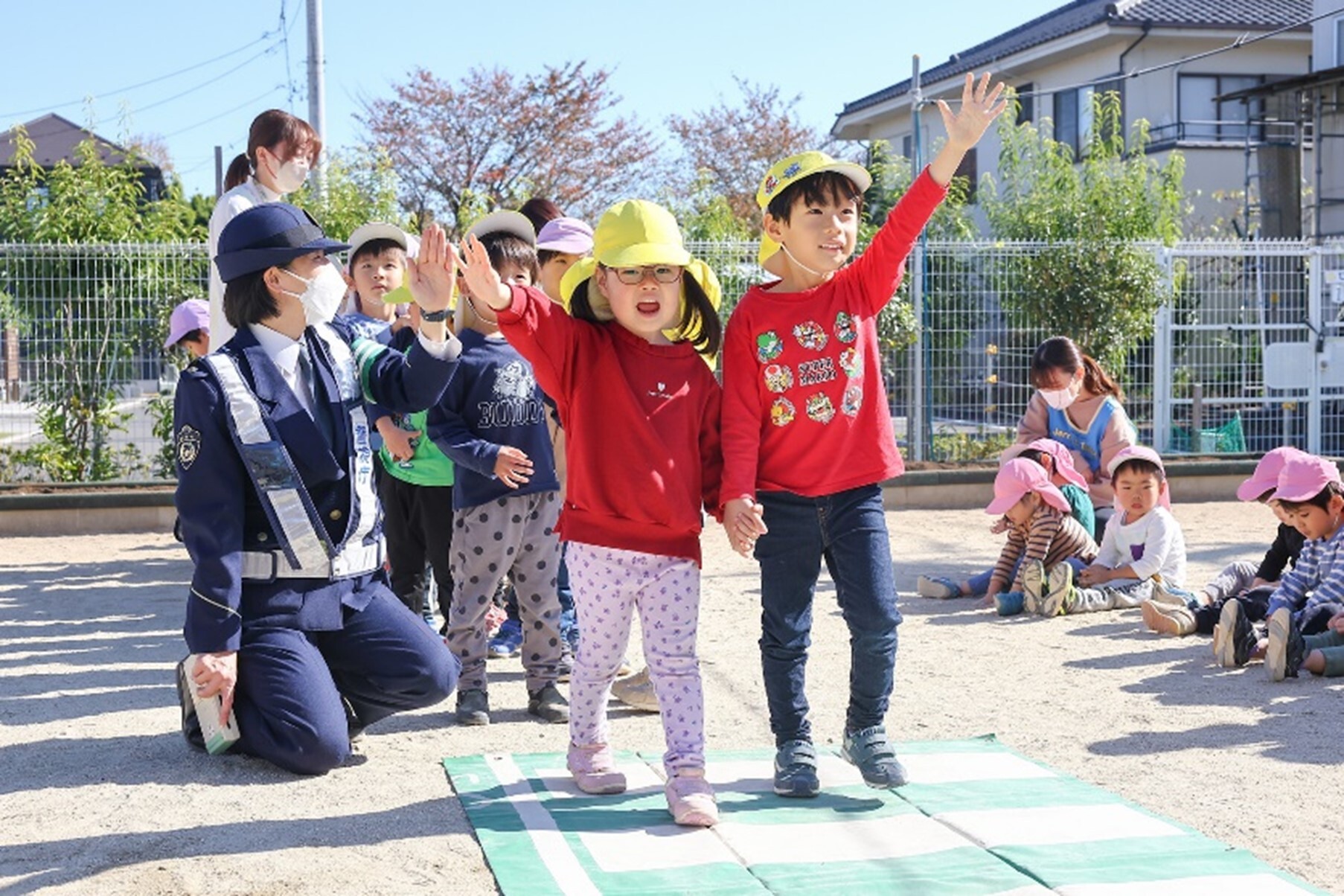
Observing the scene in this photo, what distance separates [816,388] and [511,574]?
5.44ft

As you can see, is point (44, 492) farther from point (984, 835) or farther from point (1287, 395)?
point (1287, 395)

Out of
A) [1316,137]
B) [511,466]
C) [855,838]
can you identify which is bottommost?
[855,838]

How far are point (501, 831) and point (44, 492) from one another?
8654 mm

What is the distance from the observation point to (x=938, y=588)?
776 centimetres

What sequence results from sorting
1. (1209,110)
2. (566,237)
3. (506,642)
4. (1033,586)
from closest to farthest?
(566,237)
(506,642)
(1033,586)
(1209,110)

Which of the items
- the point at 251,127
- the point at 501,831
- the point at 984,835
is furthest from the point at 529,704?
the point at 251,127

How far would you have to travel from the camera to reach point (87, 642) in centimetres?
672

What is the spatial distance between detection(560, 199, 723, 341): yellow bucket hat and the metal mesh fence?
27.2 feet

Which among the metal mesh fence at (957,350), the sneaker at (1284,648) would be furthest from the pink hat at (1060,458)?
the metal mesh fence at (957,350)

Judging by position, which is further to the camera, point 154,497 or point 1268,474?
point 154,497

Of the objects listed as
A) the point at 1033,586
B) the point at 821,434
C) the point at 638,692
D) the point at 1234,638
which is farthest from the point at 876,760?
the point at 1033,586

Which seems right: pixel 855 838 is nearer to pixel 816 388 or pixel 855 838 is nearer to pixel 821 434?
pixel 821 434

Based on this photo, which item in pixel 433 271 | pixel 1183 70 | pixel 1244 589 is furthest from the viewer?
pixel 1183 70

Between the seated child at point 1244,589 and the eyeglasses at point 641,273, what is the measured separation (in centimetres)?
292
